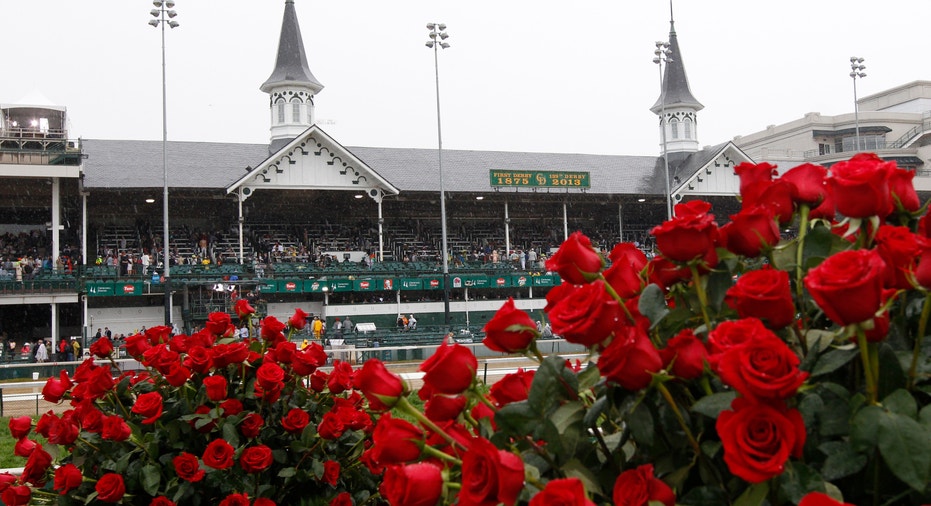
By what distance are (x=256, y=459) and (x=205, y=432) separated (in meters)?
0.43

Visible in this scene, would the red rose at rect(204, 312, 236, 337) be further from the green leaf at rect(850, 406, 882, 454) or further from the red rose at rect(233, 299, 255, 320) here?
the green leaf at rect(850, 406, 882, 454)

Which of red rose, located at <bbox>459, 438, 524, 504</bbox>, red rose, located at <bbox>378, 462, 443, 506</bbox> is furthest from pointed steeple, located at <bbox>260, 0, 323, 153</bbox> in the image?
red rose, located at <bbox>459, 438, 524, 504</bbox>

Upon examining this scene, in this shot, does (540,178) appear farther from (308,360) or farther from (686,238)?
(686,238)

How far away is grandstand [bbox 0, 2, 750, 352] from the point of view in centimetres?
3294

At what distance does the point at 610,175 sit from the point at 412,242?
11.6 metres

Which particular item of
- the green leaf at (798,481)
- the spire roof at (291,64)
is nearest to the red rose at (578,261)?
the green leaf at (798,481)

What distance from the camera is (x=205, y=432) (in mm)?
4820

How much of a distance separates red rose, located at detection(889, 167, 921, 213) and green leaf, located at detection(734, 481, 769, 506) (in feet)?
3.34

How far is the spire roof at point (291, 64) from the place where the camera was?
4309cm

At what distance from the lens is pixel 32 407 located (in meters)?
16.9

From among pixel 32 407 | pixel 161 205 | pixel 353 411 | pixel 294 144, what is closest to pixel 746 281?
pixel 353 411

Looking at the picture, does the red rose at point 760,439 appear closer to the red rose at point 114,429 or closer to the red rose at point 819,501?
the red rose at point 819,501

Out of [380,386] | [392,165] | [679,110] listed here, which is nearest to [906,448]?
[380,386]

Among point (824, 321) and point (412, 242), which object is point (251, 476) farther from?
point (412, 242)
